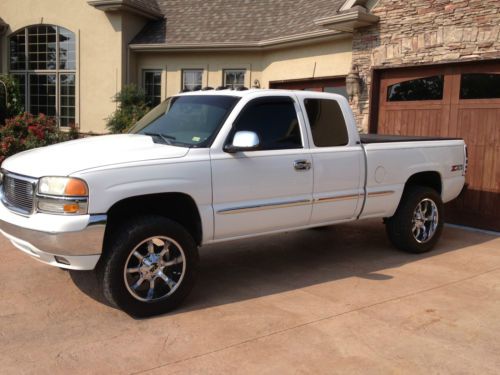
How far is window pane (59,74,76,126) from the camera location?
16.7 meters

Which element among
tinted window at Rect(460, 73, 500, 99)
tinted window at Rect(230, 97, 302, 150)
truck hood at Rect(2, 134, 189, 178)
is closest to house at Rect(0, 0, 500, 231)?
tinted window at Rect(460, 73, 500, 99)

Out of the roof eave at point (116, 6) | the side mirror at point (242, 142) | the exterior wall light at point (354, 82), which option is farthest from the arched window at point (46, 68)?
the side mirror at point (242, 142)

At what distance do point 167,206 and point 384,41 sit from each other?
22.4 ft

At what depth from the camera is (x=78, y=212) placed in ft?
14.2

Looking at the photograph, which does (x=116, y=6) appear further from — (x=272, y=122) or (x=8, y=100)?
(x=272, y=122)

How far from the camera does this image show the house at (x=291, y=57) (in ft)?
29.3

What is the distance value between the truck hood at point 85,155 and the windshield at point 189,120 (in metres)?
0.24

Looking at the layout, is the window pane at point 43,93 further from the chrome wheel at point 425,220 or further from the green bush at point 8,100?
the chrome wheel at point 425,220

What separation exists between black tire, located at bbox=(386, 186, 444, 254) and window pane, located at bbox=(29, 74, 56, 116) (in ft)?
43.3

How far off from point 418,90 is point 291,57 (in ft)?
14.6

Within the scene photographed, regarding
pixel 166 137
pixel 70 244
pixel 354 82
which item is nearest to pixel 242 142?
pixel 166 137

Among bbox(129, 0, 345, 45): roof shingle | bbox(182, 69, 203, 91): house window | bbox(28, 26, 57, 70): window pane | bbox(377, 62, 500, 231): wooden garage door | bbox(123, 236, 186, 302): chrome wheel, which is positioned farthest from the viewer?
bbox(28, 26, 57, 70): window pane

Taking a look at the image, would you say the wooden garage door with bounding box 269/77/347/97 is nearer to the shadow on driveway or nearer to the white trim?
the white trim

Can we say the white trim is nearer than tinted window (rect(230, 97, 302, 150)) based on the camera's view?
No
